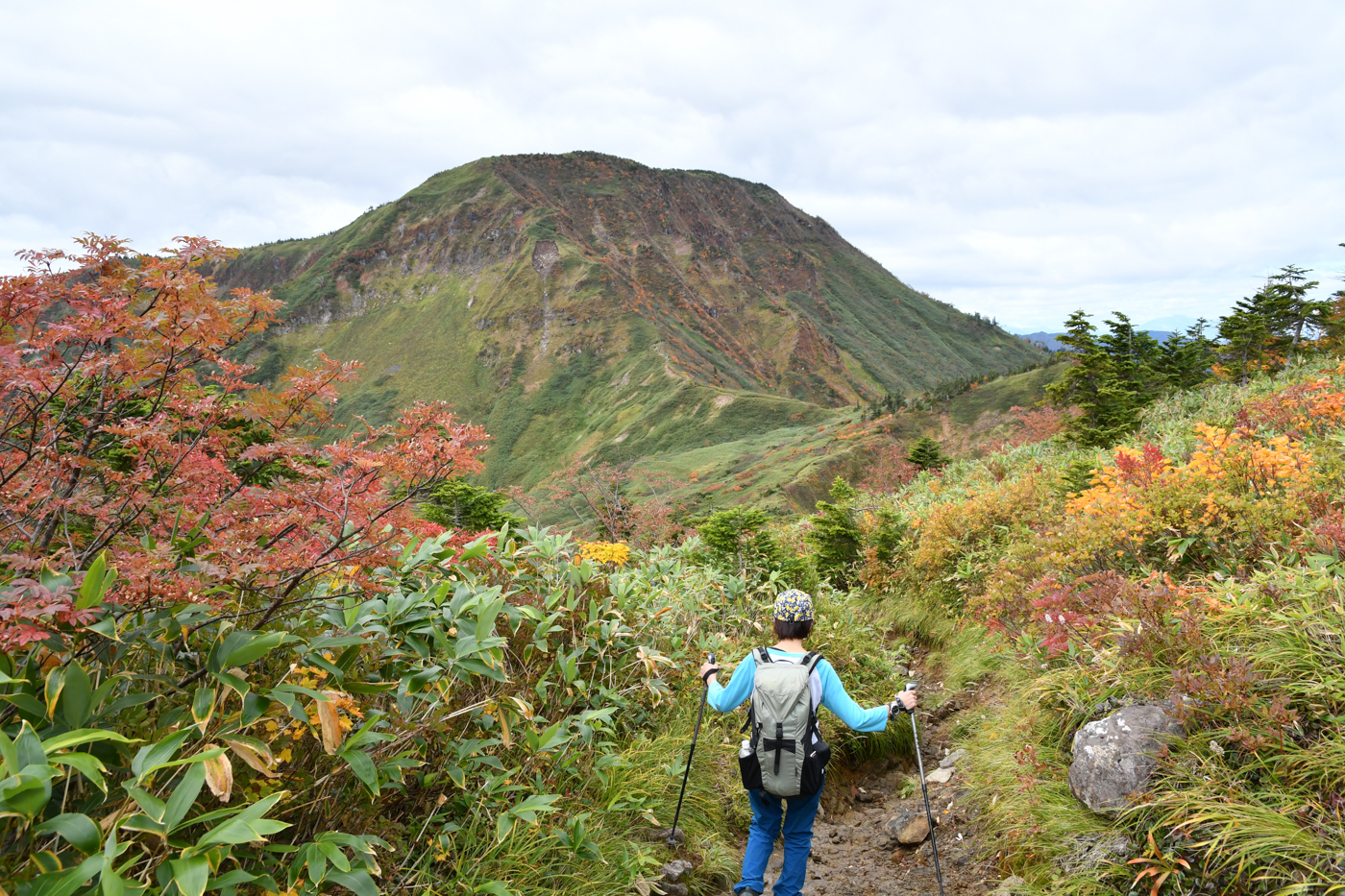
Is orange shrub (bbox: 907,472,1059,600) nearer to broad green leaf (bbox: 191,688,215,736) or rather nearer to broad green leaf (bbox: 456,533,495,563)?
broad green leaf (bbox: 456,533,495,563)

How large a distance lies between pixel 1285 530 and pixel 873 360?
109 m

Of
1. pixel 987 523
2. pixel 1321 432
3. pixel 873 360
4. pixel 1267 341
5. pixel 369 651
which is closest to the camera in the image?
pixel 369 651

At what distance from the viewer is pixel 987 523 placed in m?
8.92

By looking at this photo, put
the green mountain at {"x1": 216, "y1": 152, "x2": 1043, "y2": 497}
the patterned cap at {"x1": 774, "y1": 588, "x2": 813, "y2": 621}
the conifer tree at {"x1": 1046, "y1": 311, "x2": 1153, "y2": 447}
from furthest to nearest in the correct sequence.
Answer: the green mountain at {"x1": 216, "y1": 152, "x2": 1043, "y2": 497} < the conifer tree at {"x1": 1046, "y1": 311, "x2": 1153, "y2": 447} < the patterned cap at {"x1": 774, "y1": 588, "x2": 813, "y2": 621}

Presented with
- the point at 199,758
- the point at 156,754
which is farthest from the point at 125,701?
the point at 199,758

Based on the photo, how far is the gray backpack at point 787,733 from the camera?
11.2ft

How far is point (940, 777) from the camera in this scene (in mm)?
5277

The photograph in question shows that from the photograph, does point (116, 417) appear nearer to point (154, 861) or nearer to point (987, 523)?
point (154, 861)

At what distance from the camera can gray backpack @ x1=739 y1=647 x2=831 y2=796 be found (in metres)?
3.42

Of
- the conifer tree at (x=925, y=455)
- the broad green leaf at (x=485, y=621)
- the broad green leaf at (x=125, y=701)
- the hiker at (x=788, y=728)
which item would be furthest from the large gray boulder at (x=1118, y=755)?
the conifer tree at (x=925, y=455)

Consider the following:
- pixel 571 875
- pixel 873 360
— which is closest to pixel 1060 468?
pixel 571 875

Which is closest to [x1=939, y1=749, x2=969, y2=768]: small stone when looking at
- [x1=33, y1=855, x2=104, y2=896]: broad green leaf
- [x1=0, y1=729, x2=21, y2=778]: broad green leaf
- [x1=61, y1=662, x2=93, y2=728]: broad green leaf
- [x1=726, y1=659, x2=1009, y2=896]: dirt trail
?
[x1=726, y1=659, x2=1009, y2=896]: dirt trail

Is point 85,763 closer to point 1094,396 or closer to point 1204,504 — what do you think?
point 1204,504

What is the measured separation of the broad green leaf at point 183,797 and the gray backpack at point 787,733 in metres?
2.41
